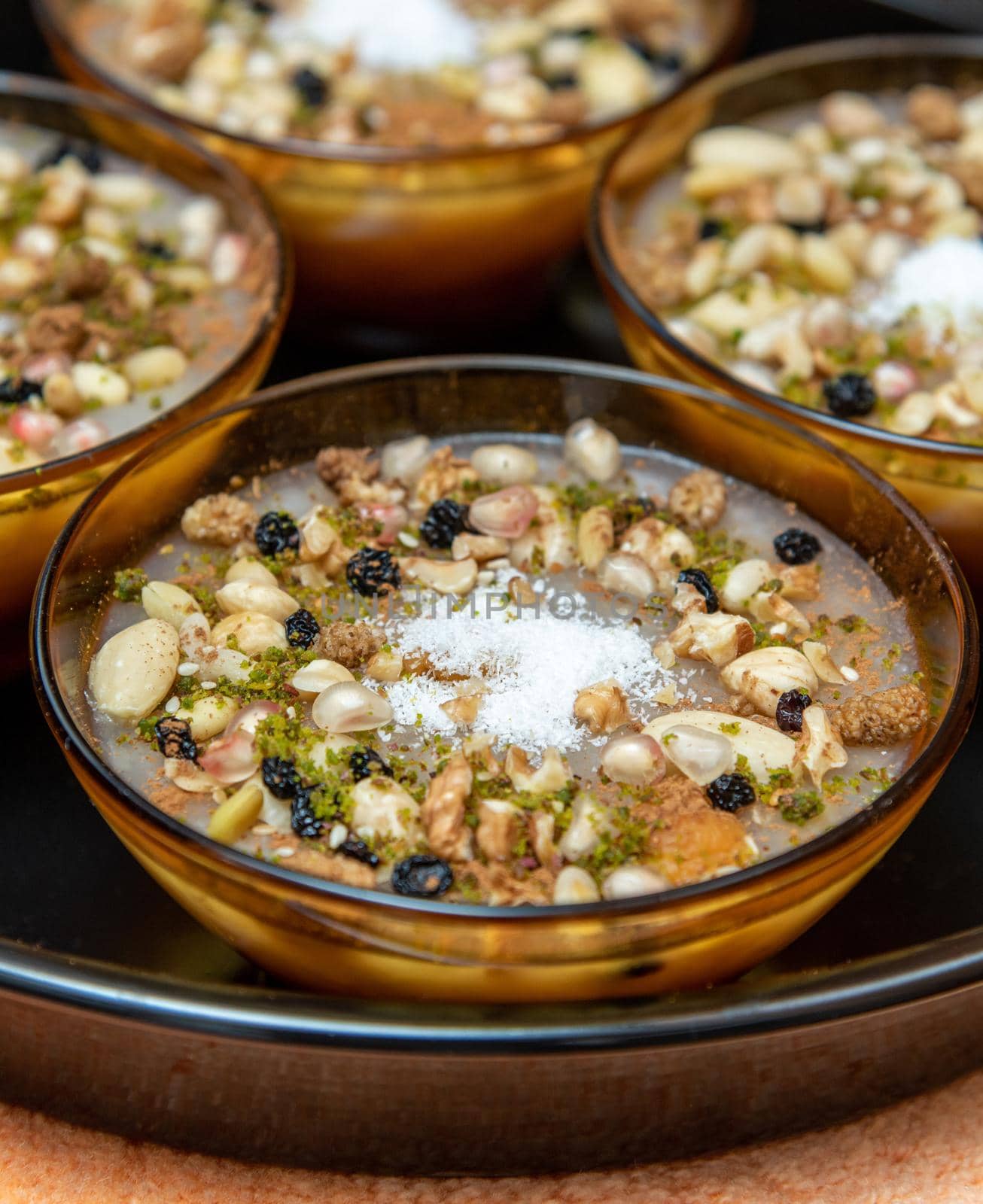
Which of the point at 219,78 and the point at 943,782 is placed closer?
the point at 943,782

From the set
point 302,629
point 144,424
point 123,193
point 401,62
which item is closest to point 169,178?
point 123,193

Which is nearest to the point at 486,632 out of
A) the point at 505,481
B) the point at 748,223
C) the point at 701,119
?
the point at 505,481

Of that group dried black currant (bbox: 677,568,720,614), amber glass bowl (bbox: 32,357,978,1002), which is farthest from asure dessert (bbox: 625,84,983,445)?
dried black currant (bbox: 677,568,720,614)

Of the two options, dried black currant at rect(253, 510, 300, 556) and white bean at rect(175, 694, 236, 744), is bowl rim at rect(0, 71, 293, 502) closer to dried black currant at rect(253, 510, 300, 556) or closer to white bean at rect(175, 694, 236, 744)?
dried black currant at rect(253, 510, 300, 556)

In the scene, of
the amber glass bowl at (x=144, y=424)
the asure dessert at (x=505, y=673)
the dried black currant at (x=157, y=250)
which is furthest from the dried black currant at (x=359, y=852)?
the dried black currant at (x=157, y=250)

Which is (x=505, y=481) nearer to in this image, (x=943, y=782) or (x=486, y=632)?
(x=486, y=632)

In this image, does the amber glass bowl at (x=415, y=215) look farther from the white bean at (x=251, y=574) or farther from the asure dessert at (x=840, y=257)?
the white bean at (x=251, y=574)
